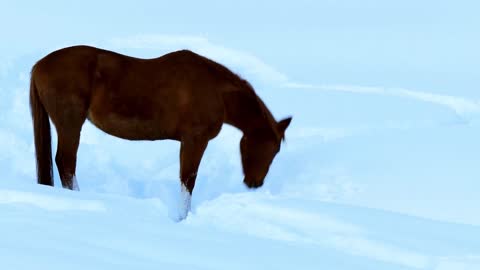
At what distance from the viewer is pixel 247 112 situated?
520 centimetres

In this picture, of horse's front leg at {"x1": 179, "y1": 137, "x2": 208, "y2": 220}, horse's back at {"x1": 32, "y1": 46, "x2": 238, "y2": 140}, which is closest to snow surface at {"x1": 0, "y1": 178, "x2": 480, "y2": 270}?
horse's front leg at {"x1": 179, "y1": 137, "x2": 208, "y2": 220}

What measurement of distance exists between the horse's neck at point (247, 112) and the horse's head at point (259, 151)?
0.07m

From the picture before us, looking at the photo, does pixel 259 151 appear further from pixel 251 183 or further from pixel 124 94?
pixel 124 94

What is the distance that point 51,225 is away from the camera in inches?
104

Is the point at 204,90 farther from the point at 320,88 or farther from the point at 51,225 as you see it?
the point at 320,88

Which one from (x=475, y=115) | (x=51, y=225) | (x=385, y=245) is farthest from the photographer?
(x=475, y=115)

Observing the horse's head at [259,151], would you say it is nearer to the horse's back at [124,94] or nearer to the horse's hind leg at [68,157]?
the horse's back at [124,94]

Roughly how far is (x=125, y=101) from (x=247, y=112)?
104 cm

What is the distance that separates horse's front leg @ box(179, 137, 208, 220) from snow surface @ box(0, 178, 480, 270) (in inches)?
42.8

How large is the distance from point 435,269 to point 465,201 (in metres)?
2.42

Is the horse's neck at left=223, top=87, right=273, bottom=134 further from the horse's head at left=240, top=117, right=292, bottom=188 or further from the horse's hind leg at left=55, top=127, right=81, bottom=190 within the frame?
the horse's hind leg at left=55, top=127, right=81, bottom=190

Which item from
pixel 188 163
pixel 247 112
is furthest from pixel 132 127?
pixel 247 112

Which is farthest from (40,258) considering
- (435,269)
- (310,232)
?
(435,269)

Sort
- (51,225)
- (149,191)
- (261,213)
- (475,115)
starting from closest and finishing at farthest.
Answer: (51,225)
(261,213)
(149,191)
(475,115)
